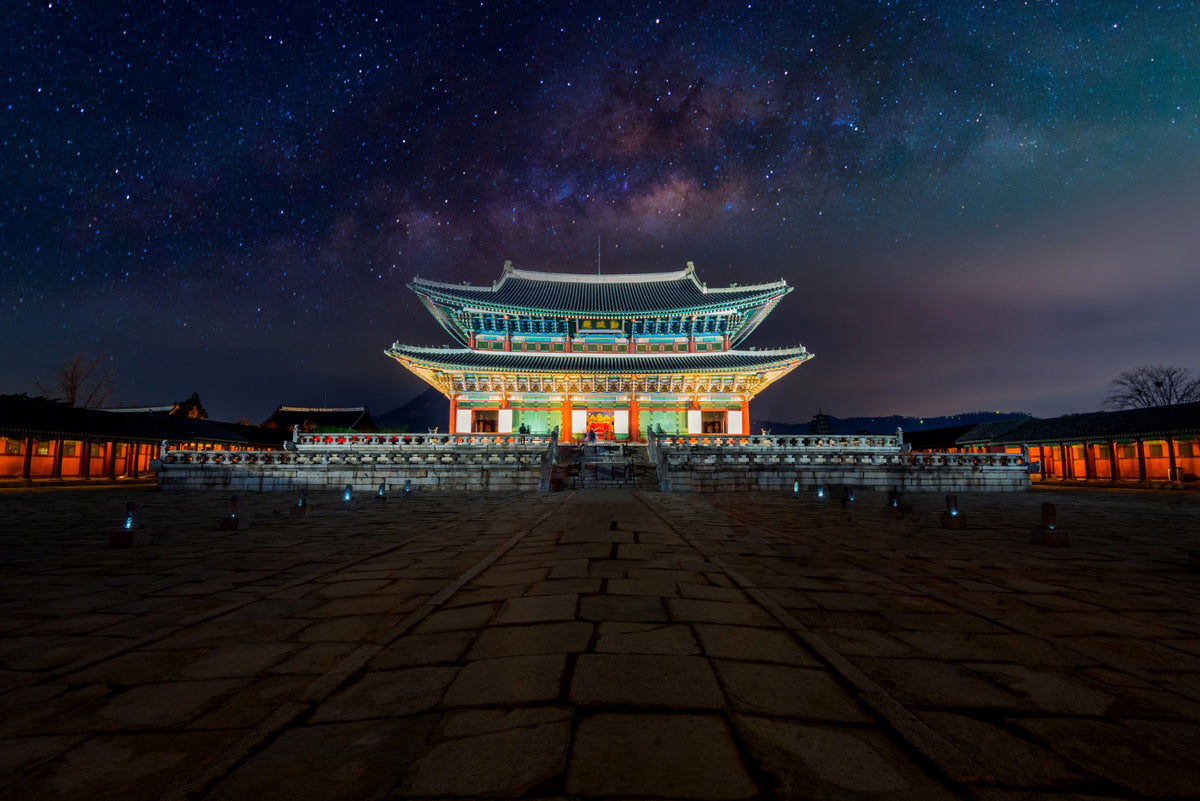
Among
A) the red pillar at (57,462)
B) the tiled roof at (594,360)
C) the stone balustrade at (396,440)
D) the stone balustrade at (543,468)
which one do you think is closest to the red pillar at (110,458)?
the red pillar at (57,462)

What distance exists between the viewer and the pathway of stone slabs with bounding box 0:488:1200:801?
1.60 metres

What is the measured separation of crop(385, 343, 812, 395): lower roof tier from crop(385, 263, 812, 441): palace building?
0.05 m

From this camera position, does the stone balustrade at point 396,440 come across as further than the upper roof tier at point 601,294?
No

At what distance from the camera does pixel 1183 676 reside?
252cm

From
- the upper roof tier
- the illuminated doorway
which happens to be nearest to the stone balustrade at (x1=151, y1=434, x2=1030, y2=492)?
the illuminated doorway

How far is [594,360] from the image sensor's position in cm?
2861

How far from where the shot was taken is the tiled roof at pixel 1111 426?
19922 mm

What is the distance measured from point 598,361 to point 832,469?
14.5 m

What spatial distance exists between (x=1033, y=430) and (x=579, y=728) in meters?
32.3

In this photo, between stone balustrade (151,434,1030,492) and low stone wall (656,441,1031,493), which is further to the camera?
stone balustrade (151,434,1030,492)

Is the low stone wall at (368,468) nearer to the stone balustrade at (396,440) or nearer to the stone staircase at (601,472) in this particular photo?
the stone balustrade at (396,440)

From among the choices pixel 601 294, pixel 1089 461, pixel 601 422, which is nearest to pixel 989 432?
pixel 1089 461

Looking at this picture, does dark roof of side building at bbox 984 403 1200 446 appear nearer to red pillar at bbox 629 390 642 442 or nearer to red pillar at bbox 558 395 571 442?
red pillar at bbox 629 390 642 442

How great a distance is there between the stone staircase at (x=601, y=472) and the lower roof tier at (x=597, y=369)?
7352 mm
